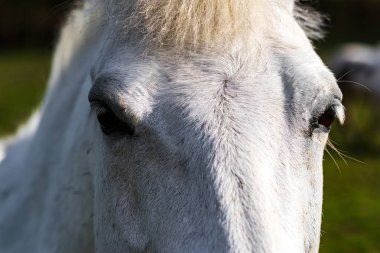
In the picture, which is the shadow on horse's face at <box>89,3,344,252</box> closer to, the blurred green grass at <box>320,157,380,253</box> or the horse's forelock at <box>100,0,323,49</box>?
the horse's forelock at <box>100,0,323,49</box>

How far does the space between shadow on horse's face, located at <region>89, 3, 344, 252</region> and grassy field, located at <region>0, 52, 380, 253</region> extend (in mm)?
1273

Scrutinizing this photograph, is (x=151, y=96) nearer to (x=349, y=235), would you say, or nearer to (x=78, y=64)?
(x=78, y=64)

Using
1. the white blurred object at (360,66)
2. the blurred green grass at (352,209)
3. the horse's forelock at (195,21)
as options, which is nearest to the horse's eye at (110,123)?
the horse's forelock at (195,21)

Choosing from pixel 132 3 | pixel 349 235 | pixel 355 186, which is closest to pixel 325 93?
pixel 132 3

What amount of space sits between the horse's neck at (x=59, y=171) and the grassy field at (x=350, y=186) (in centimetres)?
74

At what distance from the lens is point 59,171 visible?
8.71 feet

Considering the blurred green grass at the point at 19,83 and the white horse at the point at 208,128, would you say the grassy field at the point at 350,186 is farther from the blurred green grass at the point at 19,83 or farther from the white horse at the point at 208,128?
the white horse at the point at 208,128

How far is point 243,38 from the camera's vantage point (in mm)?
2066

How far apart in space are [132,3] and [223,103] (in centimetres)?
50

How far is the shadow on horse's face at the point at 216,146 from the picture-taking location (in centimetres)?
183

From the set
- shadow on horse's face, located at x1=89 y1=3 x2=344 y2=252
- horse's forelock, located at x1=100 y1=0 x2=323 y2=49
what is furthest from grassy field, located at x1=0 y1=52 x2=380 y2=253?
horse's forelock, located at x1=100 y1=0 x2=323 y2=49

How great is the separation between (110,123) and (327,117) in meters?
0.70

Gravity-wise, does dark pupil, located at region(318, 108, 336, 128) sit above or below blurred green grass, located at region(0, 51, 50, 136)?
above

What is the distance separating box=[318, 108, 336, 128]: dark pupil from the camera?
209 cm
